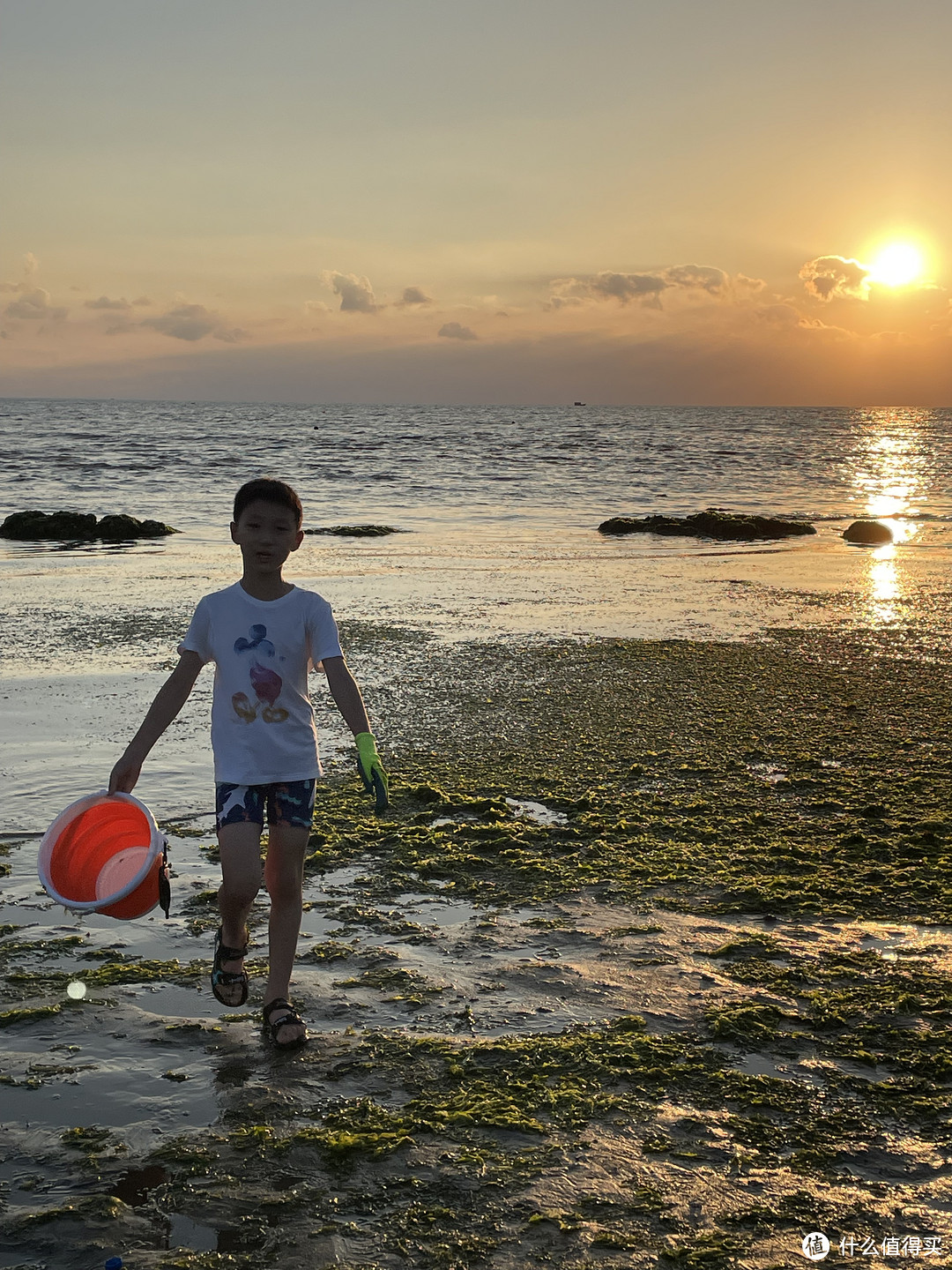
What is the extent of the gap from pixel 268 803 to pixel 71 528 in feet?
57.1

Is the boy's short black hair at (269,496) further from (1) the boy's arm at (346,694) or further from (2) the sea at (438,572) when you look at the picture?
(2) the sea at (438,572)

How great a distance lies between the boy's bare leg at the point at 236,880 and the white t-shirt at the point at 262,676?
0.16m

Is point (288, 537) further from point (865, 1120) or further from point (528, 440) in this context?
point (528, 440)

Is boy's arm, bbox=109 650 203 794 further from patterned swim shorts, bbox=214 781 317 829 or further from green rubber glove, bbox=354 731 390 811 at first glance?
green rubber glove, bbox=354 731 390 811

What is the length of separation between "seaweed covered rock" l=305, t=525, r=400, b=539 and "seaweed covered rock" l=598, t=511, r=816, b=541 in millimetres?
4423

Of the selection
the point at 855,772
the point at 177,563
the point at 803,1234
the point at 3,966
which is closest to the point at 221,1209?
the point at 803,1234

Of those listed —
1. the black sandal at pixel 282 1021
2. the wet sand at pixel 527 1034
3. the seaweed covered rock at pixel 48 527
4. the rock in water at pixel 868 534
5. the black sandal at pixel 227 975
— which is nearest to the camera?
the wet sand at pixel 527 1034

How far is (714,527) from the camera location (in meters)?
21.0

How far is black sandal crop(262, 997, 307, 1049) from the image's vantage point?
3154mm

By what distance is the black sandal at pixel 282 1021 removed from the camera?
315 cm

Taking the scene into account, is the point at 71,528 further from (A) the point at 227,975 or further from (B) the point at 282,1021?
(B) the point at 282,1021

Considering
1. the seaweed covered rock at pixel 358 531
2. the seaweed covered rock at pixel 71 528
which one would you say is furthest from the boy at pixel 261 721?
the seaweed covered rock at pixel 358 531

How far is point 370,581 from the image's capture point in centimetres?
1314

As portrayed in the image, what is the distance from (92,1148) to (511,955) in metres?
1.55
